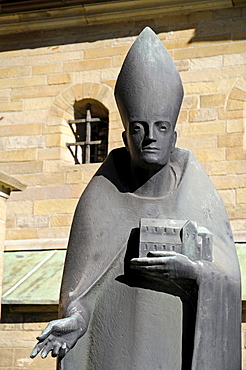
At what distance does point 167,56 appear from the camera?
150 inches

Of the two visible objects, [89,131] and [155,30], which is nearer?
[155,30]

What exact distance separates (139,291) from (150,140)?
553 millimetres

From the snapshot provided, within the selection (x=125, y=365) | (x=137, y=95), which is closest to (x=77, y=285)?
(x=125, y=365)

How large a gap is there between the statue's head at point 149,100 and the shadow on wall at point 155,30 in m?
8.53

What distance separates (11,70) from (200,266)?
1000 centimetres

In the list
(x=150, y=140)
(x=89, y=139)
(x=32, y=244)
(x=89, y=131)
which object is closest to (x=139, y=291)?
(x=150, y=140)

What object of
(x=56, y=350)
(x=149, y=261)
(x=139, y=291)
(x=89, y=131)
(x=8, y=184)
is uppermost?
(x=89, y=131)

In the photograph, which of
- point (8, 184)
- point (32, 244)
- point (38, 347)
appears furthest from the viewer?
point (32, 244)

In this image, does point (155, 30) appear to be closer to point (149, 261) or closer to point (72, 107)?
point (72, 107)

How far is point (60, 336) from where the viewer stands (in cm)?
357

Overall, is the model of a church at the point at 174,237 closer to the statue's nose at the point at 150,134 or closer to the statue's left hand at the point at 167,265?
the statue's left hand at the point at 167,265

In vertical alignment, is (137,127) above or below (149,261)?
above

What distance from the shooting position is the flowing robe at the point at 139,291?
3.63m

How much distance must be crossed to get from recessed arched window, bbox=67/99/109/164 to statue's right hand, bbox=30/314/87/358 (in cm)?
919
